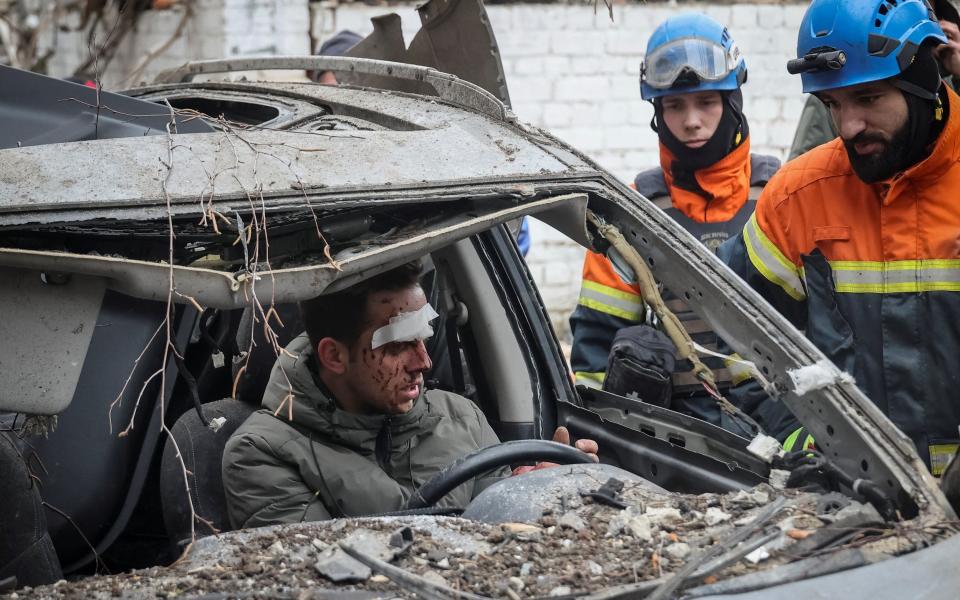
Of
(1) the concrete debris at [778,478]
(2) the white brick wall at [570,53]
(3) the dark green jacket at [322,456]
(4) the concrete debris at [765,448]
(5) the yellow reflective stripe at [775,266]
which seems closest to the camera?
(1) the concrete debris at [778,478]

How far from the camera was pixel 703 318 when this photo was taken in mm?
2594

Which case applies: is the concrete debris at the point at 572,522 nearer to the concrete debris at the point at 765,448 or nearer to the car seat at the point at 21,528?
the concrete debris at the point at 765,448

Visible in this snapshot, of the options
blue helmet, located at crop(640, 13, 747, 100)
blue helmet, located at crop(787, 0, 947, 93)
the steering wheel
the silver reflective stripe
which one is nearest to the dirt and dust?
the steering wheel

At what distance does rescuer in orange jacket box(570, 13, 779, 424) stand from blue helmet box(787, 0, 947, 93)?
3.47 feet

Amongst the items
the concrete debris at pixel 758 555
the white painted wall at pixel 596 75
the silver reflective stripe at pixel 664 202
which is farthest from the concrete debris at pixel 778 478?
the white painted wall at pixel 596 75

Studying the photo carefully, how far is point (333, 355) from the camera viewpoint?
3033mm

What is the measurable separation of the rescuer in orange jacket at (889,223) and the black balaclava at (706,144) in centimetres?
99

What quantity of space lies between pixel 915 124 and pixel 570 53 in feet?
19.9

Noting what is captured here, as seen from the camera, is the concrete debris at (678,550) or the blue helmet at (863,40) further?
the blue helmet at (863,40)

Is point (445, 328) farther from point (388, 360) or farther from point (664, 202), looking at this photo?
point (664, 202)

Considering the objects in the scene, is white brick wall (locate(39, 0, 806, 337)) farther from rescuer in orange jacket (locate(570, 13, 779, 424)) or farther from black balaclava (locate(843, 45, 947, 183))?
black balaclava (locate(843, 45, 947, 183))

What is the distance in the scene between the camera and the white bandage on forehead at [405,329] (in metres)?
2.90

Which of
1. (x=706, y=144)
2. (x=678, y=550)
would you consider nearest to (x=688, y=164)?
(x=706, y=144)

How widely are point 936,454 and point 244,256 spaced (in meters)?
1.98
